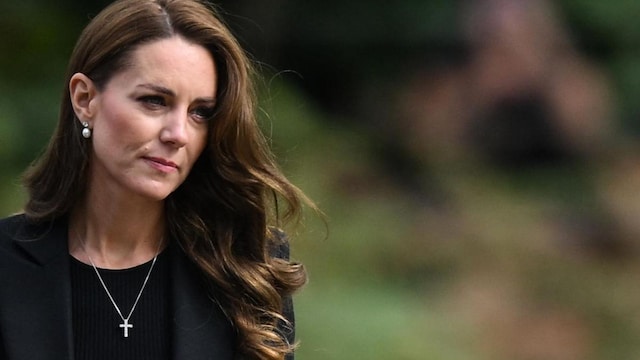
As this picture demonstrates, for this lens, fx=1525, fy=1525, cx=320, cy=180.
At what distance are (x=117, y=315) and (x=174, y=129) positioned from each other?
450 millimetres

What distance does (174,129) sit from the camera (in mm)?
3195

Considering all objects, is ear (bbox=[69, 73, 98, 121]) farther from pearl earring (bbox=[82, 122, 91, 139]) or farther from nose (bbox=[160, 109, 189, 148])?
nose (bbox=[160, 109, 189, 148])

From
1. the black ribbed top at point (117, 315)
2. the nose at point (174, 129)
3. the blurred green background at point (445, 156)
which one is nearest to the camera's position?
the nose at point (174, 129)

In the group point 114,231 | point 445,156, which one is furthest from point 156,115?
point 445,156

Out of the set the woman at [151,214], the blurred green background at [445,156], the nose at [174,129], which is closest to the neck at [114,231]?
the woman at [151,214]

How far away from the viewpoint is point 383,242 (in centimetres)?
865

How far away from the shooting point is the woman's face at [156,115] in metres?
3.20

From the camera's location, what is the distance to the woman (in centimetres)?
322

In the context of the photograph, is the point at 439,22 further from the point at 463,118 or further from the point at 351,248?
the point at 351,248

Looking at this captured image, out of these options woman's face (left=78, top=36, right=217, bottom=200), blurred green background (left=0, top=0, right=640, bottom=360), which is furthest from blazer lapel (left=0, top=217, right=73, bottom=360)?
blurred green background (left=0, top=0, right=640, bottom=360)

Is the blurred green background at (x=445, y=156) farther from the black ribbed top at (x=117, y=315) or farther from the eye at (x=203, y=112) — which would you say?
the eye at (x=203, y=112)

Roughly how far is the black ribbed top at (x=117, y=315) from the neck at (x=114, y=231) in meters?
0.03

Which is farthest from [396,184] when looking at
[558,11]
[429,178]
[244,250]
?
[244,250]

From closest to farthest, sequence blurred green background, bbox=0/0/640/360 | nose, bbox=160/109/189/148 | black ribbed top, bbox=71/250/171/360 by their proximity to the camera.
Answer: nose, bbox=160/109/189/148 → black ribbed top, bbox=71/250/171/360 → blurred green background, bbox=0/0/640/360
